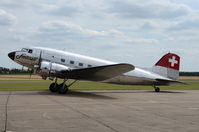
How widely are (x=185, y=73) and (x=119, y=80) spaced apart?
10742 centimetres

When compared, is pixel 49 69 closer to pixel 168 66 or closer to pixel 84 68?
pixel 84 68

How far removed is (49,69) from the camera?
1898 centimetres

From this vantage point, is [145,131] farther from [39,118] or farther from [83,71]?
[83,71]

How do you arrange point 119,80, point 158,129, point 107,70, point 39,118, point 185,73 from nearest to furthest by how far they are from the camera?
point 158,129
point 39,118
point 107,70
point 119,80
point 185,73

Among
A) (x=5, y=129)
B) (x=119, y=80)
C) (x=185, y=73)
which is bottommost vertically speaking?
(x=5, y=129)

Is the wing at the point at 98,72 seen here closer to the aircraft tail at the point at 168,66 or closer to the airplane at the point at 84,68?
the airplane at the point at 84,68

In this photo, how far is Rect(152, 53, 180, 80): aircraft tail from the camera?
24.8 metres

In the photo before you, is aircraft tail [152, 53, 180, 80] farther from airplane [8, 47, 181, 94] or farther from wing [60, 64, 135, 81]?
wing [60, 64, 135, 81]

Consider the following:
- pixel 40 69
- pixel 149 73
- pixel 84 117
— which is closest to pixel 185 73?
pixel 149 73

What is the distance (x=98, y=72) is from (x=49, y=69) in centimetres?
369

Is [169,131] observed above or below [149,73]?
below

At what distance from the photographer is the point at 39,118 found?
9.02 meters

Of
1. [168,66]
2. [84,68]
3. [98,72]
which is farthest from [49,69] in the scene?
[168,66]

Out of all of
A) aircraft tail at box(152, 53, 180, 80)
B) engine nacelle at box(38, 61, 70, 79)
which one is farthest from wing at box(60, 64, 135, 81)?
aircraft tail at box(152, 53, 180, 80)
